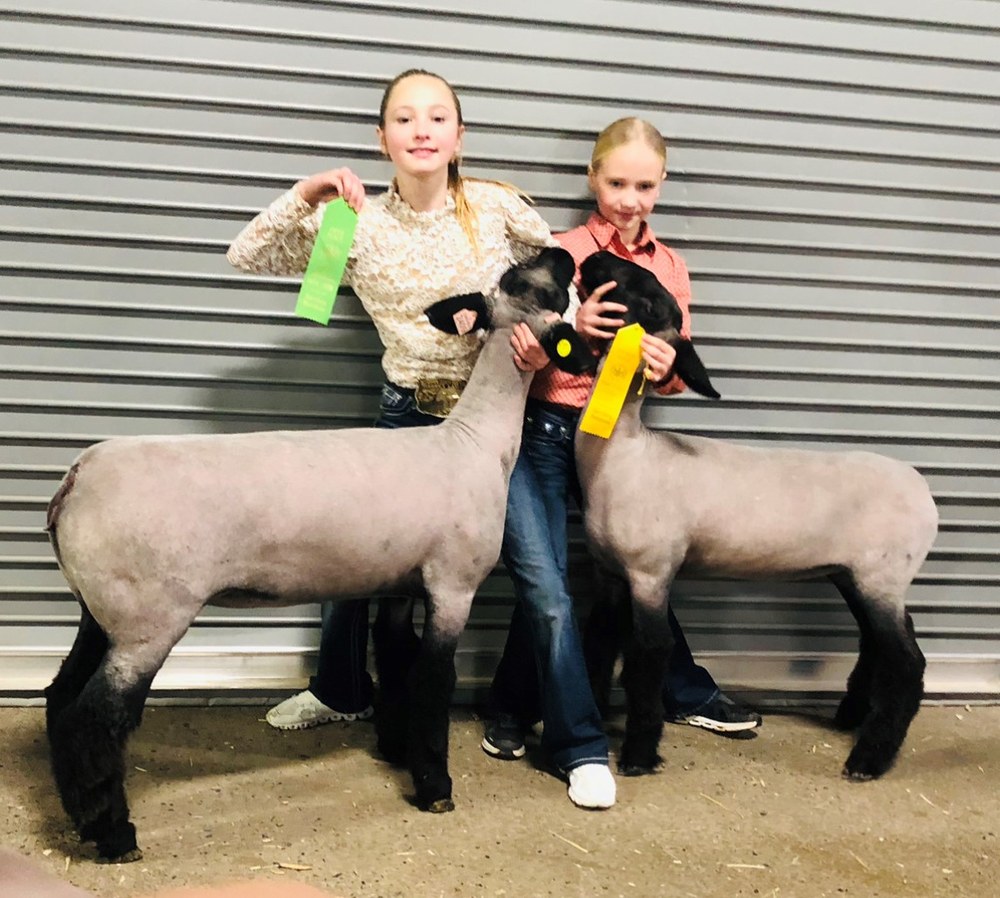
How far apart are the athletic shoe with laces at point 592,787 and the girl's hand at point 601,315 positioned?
128 centimetres

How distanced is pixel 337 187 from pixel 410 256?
28cm

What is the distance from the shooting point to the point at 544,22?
3.21 m

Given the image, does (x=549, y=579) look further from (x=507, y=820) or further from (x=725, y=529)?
(x=507, y=820)

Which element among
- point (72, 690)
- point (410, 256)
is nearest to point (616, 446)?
point (410, 256)

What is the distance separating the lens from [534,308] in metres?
2.82

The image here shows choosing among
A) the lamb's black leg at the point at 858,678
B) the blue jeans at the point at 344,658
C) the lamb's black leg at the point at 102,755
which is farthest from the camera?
the lamb's black leg at the point at 858,678

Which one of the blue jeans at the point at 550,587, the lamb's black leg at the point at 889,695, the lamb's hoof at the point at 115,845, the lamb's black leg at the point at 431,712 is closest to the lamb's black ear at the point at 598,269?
the blue jeans at the point at 550,587

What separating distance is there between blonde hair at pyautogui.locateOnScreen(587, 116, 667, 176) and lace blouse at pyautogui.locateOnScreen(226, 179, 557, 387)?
0.31 meters

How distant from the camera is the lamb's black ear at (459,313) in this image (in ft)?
9.09

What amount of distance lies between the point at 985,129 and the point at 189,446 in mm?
2910

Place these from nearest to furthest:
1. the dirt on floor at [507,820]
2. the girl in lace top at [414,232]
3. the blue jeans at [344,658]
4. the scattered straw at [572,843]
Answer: the dirt on floor at [507,820], the scattered straw at [572,843], the girl in lace top at [414,232], the blue jeans at [344,658]

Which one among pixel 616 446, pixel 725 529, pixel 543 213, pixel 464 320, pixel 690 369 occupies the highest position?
pixel 543 213

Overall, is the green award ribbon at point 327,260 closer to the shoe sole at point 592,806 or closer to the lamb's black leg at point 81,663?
the lamb's black leg at point 81,663

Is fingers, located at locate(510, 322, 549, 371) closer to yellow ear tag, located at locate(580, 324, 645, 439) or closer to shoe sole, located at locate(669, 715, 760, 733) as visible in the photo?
yellow ear tag, located at locate(580, 324, 645, 439)
